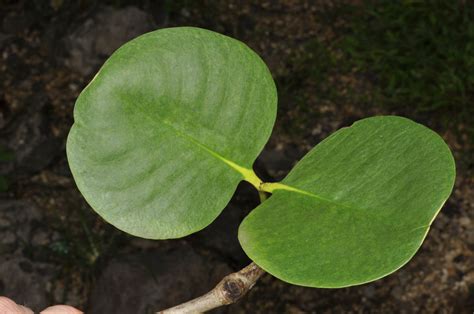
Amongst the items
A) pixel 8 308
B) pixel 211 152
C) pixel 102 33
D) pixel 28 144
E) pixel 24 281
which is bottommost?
pixel 24 281

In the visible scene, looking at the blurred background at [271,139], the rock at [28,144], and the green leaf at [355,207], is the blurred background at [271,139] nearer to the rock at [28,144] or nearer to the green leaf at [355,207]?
the rock at [28,144]

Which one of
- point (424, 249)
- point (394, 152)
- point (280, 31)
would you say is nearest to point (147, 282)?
point (424, 249)

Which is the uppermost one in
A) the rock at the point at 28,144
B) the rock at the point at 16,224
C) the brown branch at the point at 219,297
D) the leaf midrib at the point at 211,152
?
the leaf midrib at the point at 211,152

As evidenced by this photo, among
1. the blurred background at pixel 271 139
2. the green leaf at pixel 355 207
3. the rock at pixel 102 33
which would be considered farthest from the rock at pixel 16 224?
the green leaf at pixel 355 207

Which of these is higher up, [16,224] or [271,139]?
[271,139]

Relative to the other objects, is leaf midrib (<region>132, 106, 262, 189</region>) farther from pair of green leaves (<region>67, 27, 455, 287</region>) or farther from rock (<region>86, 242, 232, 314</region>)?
rock (<region>86, 242, 232, 314</region>)

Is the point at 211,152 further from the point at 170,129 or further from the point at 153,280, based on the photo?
the point at 153,280

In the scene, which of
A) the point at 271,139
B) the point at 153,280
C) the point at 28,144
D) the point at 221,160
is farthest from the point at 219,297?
the point at 28,144
